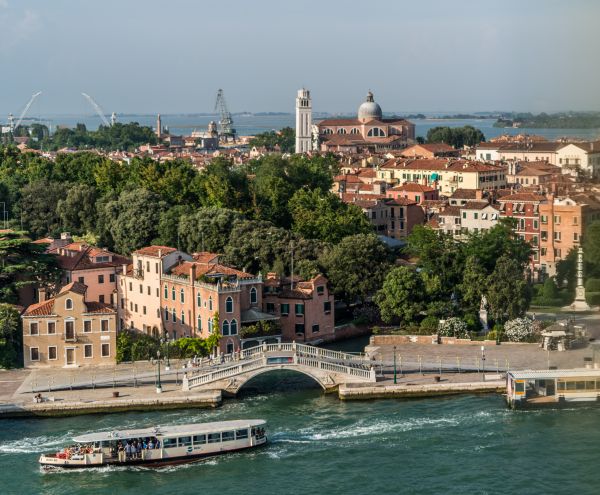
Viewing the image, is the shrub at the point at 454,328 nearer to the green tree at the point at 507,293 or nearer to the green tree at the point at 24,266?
the green tree at the point at 507,293

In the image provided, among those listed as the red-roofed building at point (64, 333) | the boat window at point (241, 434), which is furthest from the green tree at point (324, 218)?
the boat window at point (241, 434)

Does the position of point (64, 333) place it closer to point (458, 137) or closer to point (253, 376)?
point (253, 376)

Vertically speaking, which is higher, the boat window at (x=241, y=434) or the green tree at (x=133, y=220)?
the green tree at (x=133, y=220)

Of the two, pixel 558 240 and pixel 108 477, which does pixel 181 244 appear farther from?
pixel 108 477

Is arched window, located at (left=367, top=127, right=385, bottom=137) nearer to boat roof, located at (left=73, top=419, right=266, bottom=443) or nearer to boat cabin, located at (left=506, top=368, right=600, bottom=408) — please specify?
boat cabin, located at (left=506, top=368, right=600, bottom=408)

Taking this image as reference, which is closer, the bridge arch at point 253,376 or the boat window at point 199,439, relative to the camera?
the boat window at point 199,439
